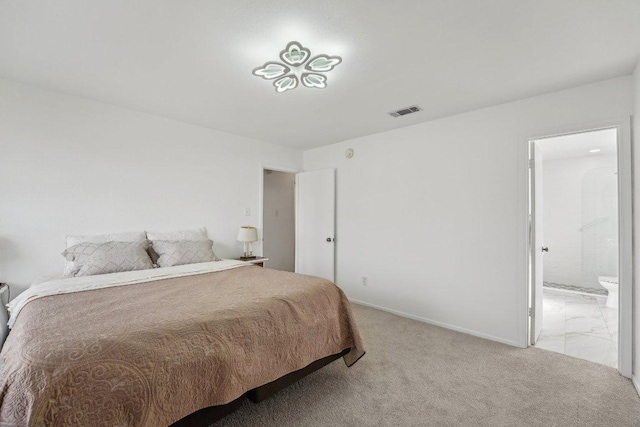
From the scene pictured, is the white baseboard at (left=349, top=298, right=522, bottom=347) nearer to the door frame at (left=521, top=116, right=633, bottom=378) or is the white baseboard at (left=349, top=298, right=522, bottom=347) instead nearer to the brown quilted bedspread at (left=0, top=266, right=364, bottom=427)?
the door frame at (left=521, top=116, right=633, bottom=378)

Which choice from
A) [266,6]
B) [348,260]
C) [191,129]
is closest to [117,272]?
[191,129]

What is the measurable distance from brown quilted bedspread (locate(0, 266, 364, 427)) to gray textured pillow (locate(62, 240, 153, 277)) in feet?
1.78

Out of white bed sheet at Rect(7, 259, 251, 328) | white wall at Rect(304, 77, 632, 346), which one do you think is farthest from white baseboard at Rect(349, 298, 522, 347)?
white bed sheet at Rect(7, 259, 251, 328)

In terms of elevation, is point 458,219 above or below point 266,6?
below

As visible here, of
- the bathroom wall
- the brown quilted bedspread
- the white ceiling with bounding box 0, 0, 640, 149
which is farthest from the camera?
the bathroom wall

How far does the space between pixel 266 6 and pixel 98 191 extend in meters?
2.58

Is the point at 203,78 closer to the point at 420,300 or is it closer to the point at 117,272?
the point at 117,272

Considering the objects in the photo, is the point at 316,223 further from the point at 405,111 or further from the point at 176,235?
the point at 405,111

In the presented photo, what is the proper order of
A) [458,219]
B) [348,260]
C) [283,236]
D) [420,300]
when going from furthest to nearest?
[283,236]
[348,260]
[420,300]
[458,219]

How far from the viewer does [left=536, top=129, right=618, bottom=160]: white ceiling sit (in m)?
3.88

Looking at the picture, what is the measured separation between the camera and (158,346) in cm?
133

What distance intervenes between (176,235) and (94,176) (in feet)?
3.25

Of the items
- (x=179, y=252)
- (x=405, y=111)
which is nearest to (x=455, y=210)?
(x=405, y=111)

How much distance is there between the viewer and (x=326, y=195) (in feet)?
15.1
